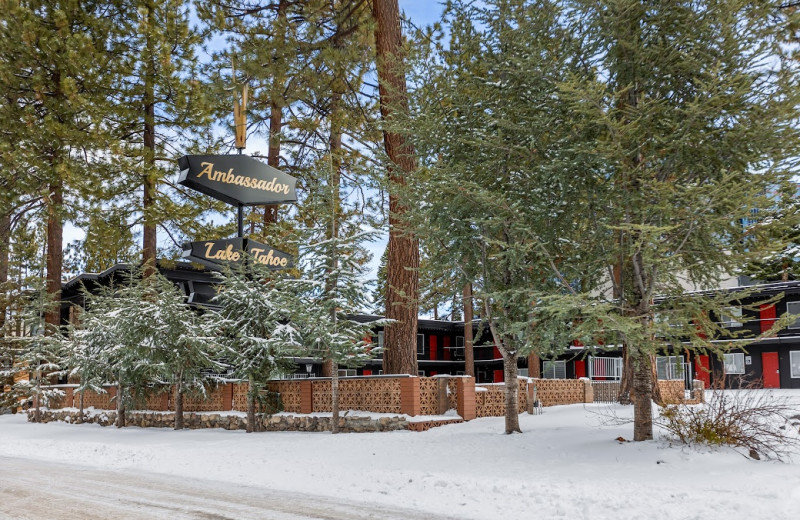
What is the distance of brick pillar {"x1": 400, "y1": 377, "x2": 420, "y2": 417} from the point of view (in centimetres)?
1720

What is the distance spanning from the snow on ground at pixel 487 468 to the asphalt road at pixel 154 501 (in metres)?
0.62

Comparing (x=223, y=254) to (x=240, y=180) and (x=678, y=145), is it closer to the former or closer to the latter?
(x=240, y=180)

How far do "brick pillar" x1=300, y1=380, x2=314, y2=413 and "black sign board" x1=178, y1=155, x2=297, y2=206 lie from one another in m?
5.43

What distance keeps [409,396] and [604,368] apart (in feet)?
96.9

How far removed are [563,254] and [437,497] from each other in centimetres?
637

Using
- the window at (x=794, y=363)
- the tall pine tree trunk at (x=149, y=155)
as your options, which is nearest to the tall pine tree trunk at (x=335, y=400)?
the tall pine tree trunk at (x=149, y=155)

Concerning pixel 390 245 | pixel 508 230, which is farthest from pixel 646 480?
pixel 390 245

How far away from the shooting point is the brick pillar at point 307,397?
18.5 meters

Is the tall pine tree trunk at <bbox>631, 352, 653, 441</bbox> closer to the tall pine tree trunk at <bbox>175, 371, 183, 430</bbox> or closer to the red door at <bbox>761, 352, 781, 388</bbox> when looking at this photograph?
the tall pine tree trunk at <bbox>175, 371, 183, 430</bbox>

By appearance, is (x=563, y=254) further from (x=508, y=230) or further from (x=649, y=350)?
(x=649, y=350)

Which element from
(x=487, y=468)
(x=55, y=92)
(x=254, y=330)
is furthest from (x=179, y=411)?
(x=55, y=92)

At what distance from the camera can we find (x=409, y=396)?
56.7 feet

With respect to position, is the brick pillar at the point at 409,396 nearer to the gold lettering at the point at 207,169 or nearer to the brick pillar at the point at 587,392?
the gold lettering at the point at 207,169

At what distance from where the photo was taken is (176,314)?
18.1 m
